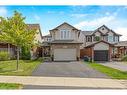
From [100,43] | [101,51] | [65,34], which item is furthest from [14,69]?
[101,51]

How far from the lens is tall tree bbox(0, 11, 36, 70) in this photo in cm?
2294

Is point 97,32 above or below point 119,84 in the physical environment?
above

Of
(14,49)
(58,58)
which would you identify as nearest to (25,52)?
(14,49)

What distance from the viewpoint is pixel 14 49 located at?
39156 mm

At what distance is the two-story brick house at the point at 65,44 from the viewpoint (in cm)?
4066

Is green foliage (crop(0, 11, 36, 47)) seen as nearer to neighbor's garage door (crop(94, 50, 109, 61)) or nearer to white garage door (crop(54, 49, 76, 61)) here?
white garage door (crop(54, 49, 76, 61))

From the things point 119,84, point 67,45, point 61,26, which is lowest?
point 119,84

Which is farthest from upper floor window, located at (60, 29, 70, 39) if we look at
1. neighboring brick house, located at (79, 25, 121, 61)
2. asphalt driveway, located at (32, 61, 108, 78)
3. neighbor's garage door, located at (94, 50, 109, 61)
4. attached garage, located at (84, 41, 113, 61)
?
asphalt driveway, located at (32, 61, 108, 78)

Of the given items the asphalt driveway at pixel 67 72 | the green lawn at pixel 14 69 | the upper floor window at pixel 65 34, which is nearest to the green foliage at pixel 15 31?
the green lawn at pixel 14 69

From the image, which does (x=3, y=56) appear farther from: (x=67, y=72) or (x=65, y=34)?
(x=67, y=72)

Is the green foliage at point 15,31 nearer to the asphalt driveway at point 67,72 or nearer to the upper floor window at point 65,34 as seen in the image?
the asphalt driveway at point 67,72

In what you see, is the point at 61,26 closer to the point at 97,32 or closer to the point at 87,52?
the point at 87,52

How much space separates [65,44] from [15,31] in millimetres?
18250
